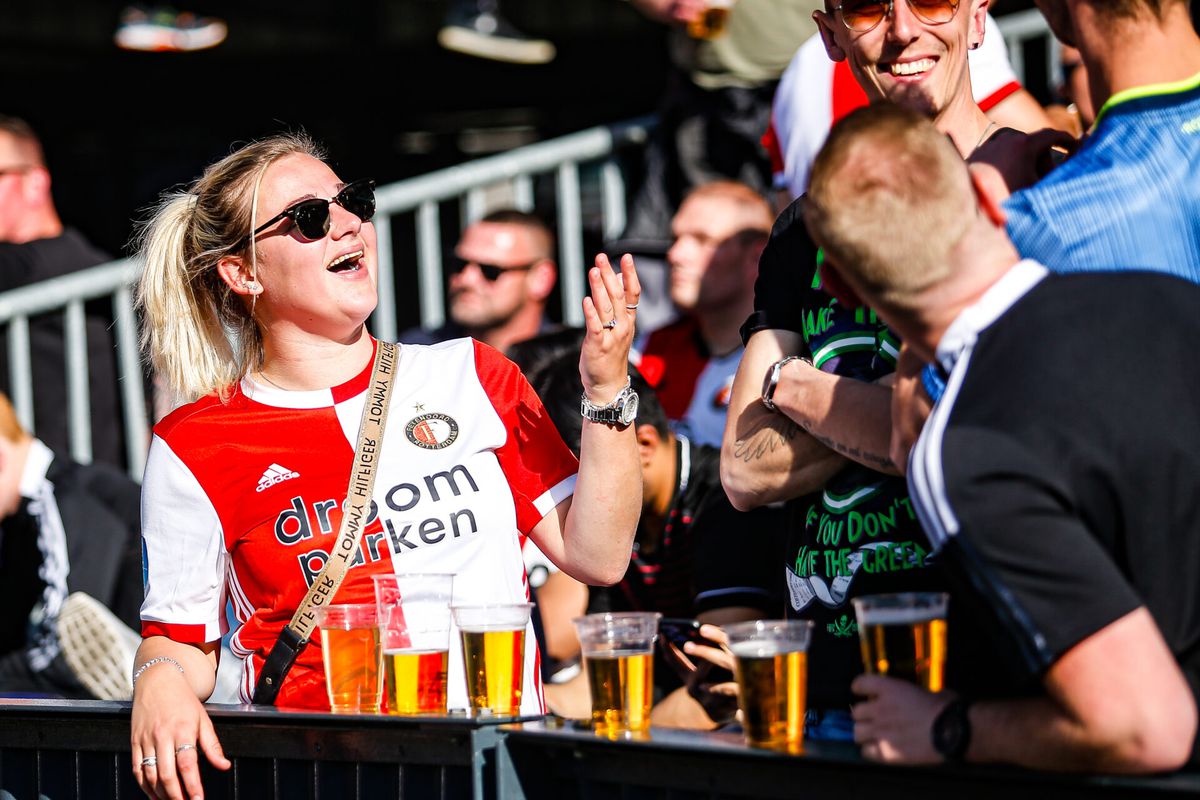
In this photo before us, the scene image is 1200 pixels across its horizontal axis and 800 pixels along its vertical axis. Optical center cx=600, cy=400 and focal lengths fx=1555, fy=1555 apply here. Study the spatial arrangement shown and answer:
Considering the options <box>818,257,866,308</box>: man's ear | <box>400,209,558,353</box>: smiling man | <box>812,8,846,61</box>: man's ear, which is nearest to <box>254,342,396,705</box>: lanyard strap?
<box>818,257,866,308</box>: man's ear

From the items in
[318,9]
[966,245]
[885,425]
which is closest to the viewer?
[966,245]

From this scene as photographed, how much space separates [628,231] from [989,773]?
4.91 metres

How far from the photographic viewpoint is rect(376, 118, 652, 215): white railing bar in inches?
283

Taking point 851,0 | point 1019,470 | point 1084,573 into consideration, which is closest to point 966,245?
point 1019,470

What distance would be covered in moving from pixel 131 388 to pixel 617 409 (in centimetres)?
450

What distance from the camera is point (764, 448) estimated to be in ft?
8.64

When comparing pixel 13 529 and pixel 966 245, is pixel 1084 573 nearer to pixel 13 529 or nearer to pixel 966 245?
pixel 966 245

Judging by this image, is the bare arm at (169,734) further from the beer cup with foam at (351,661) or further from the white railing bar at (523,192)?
the white railing bar at (523,192)

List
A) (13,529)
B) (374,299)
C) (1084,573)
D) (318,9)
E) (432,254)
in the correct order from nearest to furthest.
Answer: (1084,573)
(374,299)
(13,529)
(432,254)
(318,9)

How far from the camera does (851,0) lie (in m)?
2.78

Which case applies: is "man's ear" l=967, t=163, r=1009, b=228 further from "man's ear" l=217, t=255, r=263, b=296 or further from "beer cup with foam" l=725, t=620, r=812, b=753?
"man's ear" l=217, t=255, r=263, b=296

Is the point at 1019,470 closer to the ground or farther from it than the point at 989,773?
farther from it

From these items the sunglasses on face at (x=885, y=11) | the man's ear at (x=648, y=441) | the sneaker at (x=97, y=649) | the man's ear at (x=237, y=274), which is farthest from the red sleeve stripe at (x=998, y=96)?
the sneaker at (x=97, y=649)

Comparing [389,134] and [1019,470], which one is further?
[389,134]
